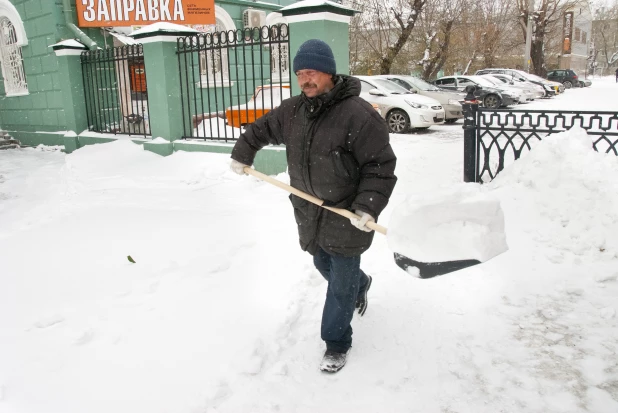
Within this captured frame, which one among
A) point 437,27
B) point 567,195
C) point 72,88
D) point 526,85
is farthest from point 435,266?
point 437,27

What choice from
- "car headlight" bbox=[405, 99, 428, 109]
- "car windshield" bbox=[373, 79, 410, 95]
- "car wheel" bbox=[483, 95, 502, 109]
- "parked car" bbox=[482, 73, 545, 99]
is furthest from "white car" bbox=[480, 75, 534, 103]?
"car headlight" bbox=[405, 99, 428, 109]

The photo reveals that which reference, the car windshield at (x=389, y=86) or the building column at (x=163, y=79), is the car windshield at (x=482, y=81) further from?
the building column at (x=163, y=79)

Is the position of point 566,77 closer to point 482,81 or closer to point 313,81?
point 482,81

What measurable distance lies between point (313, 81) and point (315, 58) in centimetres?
12

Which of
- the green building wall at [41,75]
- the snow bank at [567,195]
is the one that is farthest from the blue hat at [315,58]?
the green building wall at [41,75]

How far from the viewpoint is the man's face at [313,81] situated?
2539 millimetres

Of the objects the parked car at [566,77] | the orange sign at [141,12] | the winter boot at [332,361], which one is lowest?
the winter boot at [332,361]

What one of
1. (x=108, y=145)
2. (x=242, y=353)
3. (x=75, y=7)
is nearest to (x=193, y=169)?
(x=108, y=145)

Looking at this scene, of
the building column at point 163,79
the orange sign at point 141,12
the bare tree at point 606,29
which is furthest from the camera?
the bare tree at point 606,29

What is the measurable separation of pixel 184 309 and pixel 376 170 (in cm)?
174

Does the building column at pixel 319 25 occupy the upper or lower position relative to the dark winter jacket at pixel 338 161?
upper

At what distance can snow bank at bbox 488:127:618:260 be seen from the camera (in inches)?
168

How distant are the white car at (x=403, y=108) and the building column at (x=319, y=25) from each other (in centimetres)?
522

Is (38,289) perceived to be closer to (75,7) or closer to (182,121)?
(182,121)
